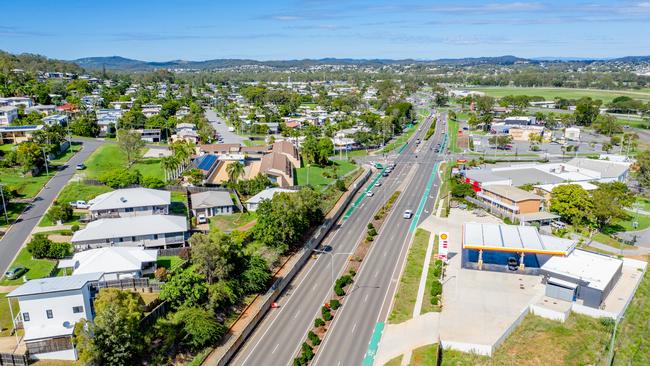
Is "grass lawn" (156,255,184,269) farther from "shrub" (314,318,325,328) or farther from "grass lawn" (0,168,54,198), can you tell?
"grass lawn" (0,168,54,198)

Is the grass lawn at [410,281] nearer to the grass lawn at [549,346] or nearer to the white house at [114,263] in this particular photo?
the grass lawn at [549,346]

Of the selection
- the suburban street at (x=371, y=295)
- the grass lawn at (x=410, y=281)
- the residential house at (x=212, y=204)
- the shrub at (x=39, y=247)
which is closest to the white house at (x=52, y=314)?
the shrub at (x=39, y=247)

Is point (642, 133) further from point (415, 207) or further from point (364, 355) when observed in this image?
point (364, 355)

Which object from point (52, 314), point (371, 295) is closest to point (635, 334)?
point (371, 295)

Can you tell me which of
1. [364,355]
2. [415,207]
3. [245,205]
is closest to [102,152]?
[245,205]

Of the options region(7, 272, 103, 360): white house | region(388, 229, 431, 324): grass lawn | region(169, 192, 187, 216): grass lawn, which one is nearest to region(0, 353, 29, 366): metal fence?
region(7, 272, 103, 360): white house
